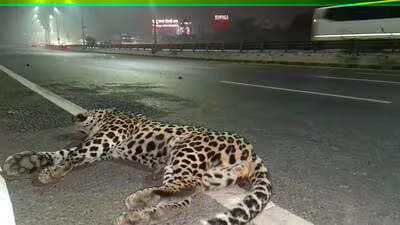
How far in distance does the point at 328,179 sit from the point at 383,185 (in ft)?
1.54

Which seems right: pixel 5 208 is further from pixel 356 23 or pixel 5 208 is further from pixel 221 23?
pixel 221 23

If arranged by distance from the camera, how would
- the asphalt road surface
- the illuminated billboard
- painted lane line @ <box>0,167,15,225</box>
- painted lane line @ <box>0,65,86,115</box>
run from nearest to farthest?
painted lane line @ <box>0,167,15,225</box> → the asphalt road surface → painted lane line @ <box>0,65,86,115</box> → the illuminated billboard

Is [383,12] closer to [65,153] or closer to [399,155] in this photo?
[399,155]

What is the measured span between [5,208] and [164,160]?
1429mm

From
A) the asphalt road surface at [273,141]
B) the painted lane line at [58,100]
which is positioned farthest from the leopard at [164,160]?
the painted lane line at [58,100]

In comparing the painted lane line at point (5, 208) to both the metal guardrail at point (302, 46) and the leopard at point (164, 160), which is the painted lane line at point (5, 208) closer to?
the leopard at point (164, 160)

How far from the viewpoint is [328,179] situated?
4.40 m

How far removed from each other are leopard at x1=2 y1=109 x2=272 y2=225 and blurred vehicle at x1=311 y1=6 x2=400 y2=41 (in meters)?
22.6

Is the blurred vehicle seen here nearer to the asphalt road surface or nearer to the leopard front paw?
the asphalt road surface

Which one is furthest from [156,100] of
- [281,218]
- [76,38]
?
[76,38]

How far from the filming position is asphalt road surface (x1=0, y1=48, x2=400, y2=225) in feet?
12.0

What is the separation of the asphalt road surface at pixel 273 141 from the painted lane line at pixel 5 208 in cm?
5

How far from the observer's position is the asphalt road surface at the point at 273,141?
3660mm

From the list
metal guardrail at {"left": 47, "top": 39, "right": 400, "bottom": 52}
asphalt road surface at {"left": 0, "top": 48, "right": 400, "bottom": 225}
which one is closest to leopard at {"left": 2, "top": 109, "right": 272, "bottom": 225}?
asphalt road surface at {"left": 0, "top": 48, "right": 400, "bottom": 225}
